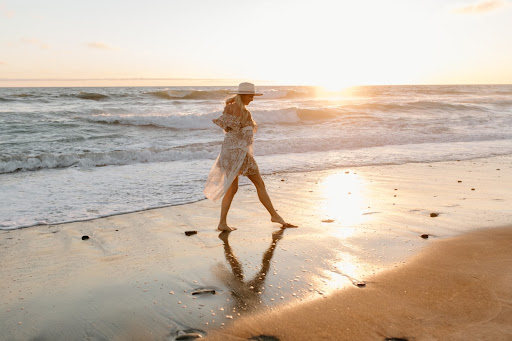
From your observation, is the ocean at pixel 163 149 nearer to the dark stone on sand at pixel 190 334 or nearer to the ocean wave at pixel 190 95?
the dark stone on sand at pixel 190 334

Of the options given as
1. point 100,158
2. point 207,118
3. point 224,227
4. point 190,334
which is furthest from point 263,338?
point 207,118

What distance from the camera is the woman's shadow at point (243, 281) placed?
3.30 metres

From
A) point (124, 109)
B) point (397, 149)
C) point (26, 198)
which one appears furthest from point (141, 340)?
point (124, 109)

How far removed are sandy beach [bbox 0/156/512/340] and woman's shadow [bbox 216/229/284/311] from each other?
2 cm

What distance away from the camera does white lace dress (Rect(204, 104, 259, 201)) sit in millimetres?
5168

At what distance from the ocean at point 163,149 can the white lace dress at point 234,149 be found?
1.71 m

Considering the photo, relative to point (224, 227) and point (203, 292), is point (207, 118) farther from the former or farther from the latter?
point (203, 292)

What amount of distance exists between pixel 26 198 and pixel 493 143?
13200mm

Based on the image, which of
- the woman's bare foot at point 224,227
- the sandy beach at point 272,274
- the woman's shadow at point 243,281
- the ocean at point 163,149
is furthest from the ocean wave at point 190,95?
the woman's shadow at point 243,281

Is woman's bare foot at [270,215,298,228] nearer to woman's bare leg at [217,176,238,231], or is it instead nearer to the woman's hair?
Answer: woman's bare leg at [217,176,238,231]

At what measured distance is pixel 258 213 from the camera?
617 centimetres

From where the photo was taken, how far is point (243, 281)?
373cm

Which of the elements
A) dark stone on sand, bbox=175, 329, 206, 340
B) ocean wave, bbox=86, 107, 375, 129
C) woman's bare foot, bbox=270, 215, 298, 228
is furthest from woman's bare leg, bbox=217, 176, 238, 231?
ocean wave, bbox=86, 107, 375, 129

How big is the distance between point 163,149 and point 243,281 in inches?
355
